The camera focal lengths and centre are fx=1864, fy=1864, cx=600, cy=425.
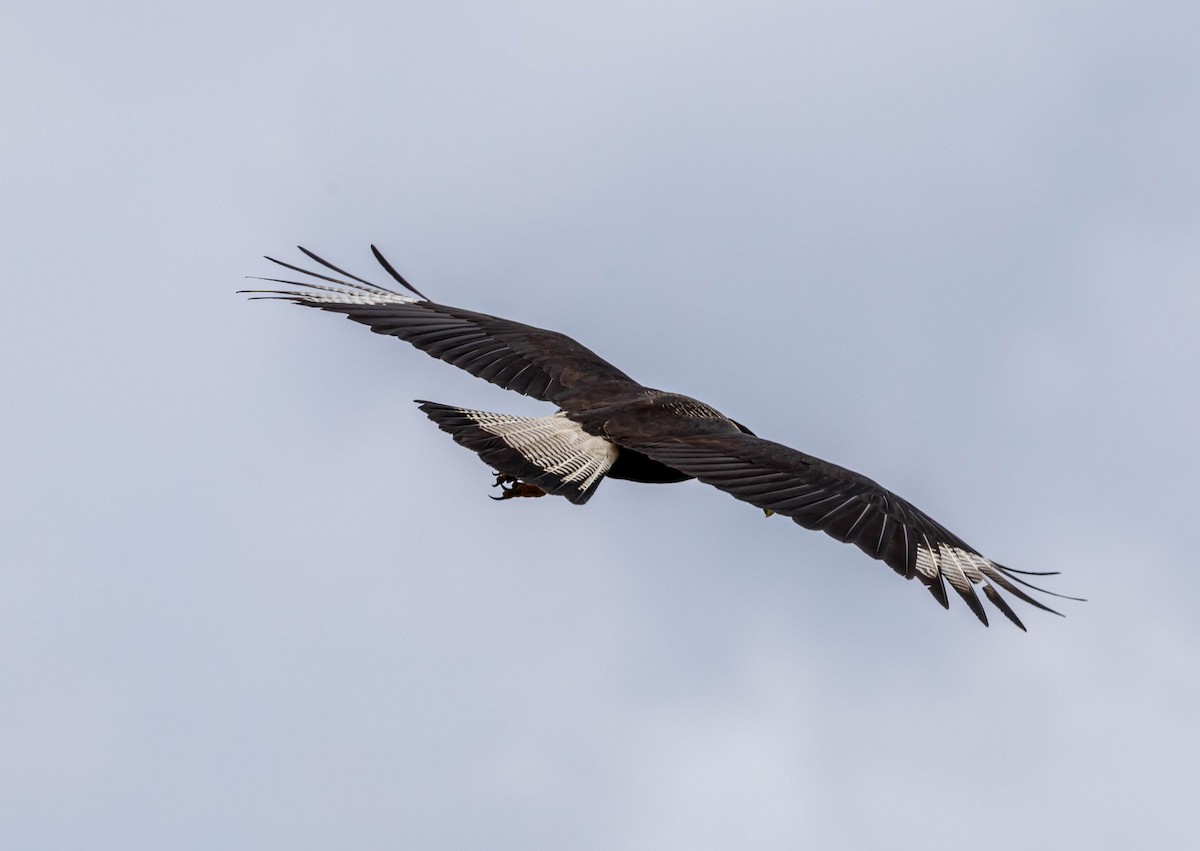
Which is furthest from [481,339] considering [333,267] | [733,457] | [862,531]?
[862,531]

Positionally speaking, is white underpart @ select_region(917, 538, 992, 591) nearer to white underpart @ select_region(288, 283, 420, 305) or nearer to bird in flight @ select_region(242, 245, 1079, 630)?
bird in flight @ select_region(242, 245, 1079, 630)

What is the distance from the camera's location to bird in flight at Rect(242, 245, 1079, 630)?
11711 mm

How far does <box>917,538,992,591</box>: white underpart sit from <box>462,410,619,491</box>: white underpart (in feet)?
7.28

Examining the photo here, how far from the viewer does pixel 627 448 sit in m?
12.9

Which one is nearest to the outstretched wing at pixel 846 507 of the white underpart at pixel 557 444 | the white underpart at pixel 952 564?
the white underpart at pixel 952 564

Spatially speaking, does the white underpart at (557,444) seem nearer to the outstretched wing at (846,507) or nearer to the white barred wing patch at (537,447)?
the white barred wing patch at (537,447)

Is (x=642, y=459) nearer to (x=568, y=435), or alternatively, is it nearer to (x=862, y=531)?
(x=568, y=435)

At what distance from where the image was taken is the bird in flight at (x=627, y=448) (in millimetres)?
11711

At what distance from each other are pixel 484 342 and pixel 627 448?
89.9 inches

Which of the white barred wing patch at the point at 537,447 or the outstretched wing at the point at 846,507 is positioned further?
the white barred wing patch at the point at 537,447

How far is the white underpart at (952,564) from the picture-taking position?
1166 centimetres

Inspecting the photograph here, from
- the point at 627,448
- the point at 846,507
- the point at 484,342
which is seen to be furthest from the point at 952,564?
the point at 484,342

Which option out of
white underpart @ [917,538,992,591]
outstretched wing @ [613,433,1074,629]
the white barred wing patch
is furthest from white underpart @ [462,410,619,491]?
white underpart @ [917,538,992,591]

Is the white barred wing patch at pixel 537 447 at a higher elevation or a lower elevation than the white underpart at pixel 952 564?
lower
